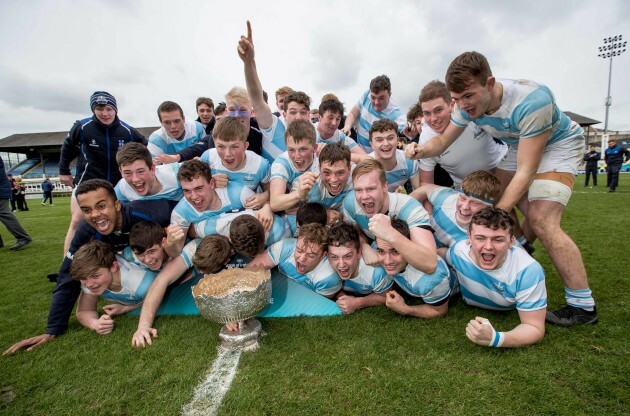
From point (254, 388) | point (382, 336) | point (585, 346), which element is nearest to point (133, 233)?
point (254, 388)

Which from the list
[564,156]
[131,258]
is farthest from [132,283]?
[564,156]

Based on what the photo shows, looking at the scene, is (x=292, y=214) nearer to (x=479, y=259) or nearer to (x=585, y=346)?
(x=479, y=259)

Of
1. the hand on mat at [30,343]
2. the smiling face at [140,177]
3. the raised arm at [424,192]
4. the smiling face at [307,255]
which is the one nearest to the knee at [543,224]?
the raised arm at [424,192]

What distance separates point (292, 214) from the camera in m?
3.81

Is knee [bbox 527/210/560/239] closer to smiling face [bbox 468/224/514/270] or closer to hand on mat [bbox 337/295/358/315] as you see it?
smiling face [bbox 468/224/514/270]

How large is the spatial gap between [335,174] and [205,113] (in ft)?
11.3

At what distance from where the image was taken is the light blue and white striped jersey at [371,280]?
3.15 metres

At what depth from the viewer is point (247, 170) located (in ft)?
12.9

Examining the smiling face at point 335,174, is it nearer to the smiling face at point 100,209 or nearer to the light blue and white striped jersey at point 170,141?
the smiling face at point 100,209

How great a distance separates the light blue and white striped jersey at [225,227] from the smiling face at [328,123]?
5.29ft

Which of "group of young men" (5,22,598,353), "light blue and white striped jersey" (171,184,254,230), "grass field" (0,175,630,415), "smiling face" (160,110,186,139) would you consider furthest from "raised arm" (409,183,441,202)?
"smiling face" (160,110,186,139)

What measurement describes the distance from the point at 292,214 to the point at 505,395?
8.11ft

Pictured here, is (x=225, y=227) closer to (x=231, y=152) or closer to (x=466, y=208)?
(x=231, y=152)

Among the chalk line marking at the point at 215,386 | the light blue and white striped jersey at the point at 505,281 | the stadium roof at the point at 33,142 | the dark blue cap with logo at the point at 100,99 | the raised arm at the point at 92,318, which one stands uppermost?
the stadium roof at the point at 33,142
